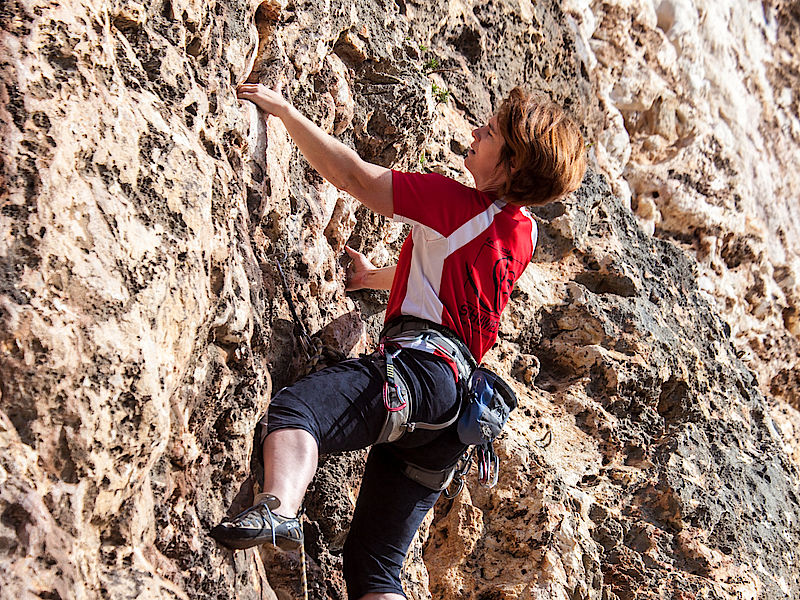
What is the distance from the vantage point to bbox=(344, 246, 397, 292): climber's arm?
12.7 ft

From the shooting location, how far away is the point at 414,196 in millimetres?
3037

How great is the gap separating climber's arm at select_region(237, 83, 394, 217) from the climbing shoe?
113 centimetres

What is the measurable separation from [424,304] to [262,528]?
3.42 feet

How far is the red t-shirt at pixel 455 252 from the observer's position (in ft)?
10.0

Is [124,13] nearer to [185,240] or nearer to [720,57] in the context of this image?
[185,240]

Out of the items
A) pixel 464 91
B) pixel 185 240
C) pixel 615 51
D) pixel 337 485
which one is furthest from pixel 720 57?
pixel 185 240

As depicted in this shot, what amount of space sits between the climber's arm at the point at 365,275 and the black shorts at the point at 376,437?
2.79 ft

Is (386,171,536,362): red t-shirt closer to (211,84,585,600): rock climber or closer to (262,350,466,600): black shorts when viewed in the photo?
(211,84,585,600): rock climber

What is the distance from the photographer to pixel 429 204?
9.98 feet

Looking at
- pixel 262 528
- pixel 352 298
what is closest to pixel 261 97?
pixel 352 298

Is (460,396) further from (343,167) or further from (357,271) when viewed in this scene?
(357,271)

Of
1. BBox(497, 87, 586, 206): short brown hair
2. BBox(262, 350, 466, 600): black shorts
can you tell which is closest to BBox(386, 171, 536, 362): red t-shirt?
BBox(497, 87, 586, 206): short brown hair

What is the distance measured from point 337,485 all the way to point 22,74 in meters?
1.98

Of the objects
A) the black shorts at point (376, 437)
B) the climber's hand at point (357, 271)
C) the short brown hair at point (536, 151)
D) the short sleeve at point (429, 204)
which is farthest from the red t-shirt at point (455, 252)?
the climber's hand at point (357, 271)
